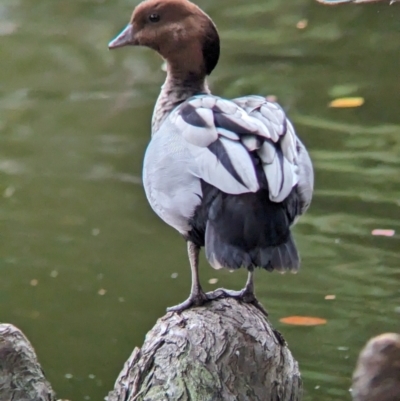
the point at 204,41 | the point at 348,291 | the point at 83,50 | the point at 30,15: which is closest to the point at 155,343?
the point at 204,41

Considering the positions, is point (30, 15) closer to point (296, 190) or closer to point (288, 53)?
point (288, 53)

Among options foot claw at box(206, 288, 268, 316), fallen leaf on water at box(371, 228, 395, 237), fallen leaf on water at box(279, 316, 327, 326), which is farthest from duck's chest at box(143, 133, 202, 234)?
fallen leaf on water at box(371, 228, 395, 237)

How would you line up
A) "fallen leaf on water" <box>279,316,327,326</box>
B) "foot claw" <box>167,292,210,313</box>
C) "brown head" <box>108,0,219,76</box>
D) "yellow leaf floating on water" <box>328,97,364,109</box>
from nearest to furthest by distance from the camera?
1. "foot claw" <box>167,292,210,313</box>
2. "brown head" <box>108,0,219,76</box>
3. "fallen leaf on water" <box>279,316,327,326</box>
4. "yellow leaf floating on water" <box>328,97,364,109</box>

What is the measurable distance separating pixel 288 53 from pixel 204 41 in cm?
473

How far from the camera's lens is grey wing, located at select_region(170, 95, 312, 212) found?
2.87 meters

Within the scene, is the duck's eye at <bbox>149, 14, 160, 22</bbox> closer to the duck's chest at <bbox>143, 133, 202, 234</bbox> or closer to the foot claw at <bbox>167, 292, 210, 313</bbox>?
the duck's chest at <bbox>143, 133, 202, 234</bbox>

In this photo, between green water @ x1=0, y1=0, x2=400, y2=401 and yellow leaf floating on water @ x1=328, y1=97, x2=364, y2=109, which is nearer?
green water @ x1=0, y1=0, x2=400, y2=401

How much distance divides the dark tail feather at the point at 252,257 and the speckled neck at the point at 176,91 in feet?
3.19

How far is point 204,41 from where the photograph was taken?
12.1 ft

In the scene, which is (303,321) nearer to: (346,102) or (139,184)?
(139,184)

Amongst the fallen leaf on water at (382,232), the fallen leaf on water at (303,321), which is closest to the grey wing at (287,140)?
A: the fallen leaf on water at (303,321)

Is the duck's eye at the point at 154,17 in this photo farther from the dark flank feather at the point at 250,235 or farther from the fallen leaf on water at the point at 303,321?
the fallen leaf on water at the point at 303,321

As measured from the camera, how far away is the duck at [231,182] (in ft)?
9.46

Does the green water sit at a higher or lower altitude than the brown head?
lower
